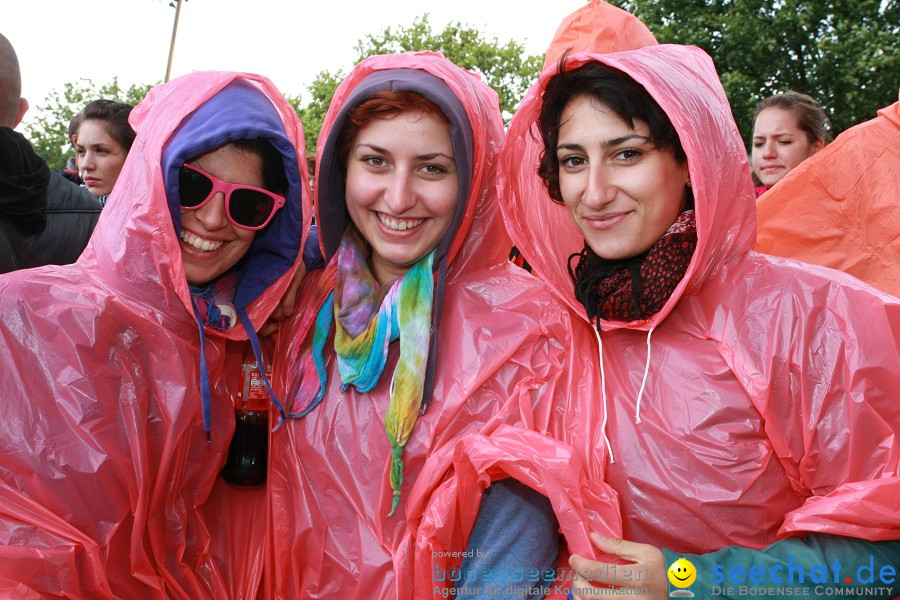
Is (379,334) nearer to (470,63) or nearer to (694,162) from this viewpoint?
(694,162)

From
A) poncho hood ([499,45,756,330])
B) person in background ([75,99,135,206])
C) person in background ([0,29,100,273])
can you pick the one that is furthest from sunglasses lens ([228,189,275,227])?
person in background ([75,99,135,206])

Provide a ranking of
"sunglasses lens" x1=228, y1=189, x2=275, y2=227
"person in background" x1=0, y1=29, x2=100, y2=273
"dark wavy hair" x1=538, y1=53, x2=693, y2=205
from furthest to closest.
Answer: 1. "person in background" x1=0, y1=29, x2=100, y2=273
2. "sunglasses lens" x1=228, y1=189, x2=275, y2=227
3. "dark wavy hair" x1=538, y1=53, x2=693, y2=205

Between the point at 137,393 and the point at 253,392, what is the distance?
353 millimetres

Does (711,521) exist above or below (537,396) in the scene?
below

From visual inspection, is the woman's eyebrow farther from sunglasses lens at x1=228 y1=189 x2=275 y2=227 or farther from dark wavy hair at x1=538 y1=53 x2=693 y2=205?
sunglasses lens at x1=228 y1=189 x2=275 y2=227

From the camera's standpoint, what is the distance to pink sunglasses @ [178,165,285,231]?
2.04m

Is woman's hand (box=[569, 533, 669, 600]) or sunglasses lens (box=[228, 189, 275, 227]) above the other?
sunglasses lens (box=[228, 189, 275, 227])

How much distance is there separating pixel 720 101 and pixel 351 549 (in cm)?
145

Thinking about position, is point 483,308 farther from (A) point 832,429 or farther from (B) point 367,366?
(A) point 832,429

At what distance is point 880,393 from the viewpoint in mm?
1637

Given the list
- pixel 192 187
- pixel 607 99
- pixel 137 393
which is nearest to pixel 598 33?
pixel 607 99

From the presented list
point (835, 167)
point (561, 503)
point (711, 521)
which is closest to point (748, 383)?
point (711, 521)

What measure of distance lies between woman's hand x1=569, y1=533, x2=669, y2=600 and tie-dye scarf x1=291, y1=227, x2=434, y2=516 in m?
0.50

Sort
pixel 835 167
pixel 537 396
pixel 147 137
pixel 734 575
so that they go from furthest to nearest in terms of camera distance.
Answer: pixel 835 167
pixel 147 137
pixel 537 396
pixel 734 575
